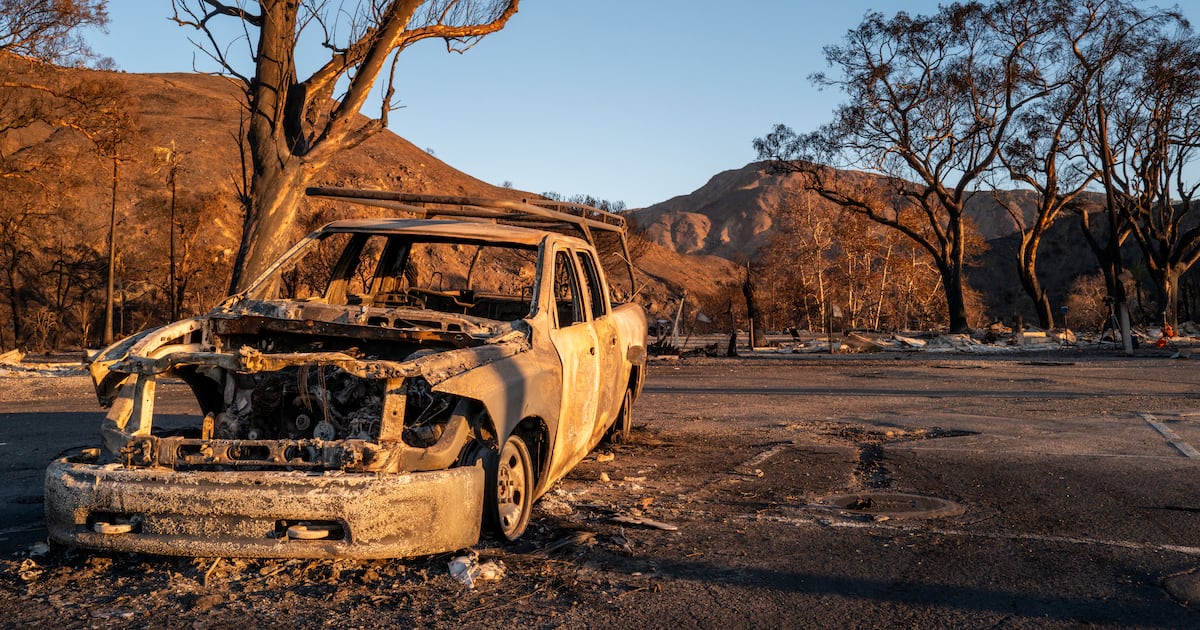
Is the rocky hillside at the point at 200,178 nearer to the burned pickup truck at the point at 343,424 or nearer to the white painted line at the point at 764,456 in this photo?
the white painted line at the point at 764,456

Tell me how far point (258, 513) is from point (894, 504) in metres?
3.86

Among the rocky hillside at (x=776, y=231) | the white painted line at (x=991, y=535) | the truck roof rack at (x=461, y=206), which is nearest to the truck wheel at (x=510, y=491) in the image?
the white painted line at (x=991, y=535)

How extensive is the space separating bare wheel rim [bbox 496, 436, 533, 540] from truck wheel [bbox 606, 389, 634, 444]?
311 cm

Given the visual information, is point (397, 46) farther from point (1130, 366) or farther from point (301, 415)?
point (1130, 366)

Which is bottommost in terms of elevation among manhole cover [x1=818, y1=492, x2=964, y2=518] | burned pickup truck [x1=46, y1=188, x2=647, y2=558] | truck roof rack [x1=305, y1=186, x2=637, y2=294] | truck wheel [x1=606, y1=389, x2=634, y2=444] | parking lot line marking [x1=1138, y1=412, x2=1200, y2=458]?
manhole cover [x1=818, y1=492, x2=964, y2=518]

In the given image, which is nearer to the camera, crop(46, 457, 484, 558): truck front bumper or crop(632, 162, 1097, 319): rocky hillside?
crop(46, 457, 484, 558): truck front bumper

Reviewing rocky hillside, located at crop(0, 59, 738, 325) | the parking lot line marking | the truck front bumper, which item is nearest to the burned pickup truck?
the truck front bumper

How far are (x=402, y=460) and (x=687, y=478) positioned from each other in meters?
3.07

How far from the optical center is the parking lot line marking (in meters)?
7.94

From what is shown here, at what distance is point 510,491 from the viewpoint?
478 cm

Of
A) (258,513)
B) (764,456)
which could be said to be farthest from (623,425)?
(258,513)

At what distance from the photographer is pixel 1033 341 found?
2933 centimetres

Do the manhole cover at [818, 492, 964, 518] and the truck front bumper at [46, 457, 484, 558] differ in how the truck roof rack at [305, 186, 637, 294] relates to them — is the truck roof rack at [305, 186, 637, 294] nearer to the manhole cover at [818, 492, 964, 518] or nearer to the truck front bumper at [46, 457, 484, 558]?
the truck front bumper at [46, 457, 484, 558]

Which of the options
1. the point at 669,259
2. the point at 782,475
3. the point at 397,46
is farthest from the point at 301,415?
the point at 669,259
